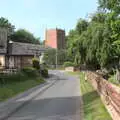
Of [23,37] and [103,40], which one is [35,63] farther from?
[23,37]

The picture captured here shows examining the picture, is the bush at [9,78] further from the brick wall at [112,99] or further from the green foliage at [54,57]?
the green foliage at [54,57]

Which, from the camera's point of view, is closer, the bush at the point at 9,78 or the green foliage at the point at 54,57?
the bush at the point at 9,78

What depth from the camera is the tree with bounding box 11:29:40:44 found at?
132 metres

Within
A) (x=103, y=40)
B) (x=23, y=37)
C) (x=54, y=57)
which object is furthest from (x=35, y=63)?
(x=54, y=57)

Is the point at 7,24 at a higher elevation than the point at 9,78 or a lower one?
higher

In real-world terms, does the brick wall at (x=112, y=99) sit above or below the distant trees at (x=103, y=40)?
below

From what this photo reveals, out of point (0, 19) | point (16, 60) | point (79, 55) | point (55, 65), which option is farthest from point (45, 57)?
point (79, 55)

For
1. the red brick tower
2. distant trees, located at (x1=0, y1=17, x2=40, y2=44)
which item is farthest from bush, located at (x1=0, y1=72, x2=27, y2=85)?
the red brick tower

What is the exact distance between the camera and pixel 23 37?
438 ft

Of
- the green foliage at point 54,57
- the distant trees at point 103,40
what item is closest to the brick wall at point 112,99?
the distant trees at point 103,40

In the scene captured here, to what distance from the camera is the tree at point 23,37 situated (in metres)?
132

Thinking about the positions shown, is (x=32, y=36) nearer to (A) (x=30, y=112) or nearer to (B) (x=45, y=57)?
(B) (x=45, y=57)

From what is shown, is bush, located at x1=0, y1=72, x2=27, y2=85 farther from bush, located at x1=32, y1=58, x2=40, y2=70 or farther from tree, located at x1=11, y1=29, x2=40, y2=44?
tree, located at x1=11, y1=29, x2=40, y2=44

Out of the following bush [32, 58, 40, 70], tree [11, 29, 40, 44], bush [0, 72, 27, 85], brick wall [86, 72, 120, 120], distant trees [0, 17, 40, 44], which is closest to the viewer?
brick wall [86, 72, 120, 120]
